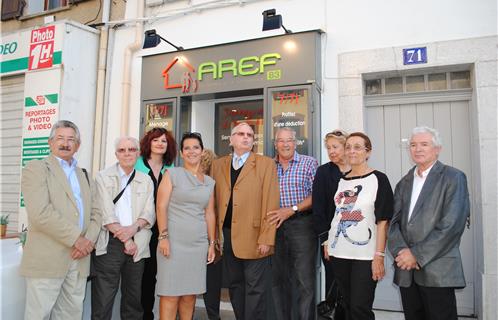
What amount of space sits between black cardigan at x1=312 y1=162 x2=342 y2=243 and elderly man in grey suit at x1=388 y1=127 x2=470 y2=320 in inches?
24.3

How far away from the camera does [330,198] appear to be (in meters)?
3.53

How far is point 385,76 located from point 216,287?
323cm

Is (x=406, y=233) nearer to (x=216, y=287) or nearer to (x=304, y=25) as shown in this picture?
(x=216, y=287)

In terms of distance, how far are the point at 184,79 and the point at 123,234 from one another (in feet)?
9.89

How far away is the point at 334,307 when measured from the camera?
3.41m

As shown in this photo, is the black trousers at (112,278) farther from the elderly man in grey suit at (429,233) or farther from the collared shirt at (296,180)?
the elderly man in grey suit at (429,233)

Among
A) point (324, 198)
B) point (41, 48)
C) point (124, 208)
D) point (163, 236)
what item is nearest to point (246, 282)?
point (163, 236)

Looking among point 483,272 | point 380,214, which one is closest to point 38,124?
point 380,214

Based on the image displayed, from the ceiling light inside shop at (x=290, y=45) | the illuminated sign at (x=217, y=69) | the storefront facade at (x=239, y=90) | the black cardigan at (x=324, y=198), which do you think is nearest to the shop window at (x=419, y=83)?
the storefront facade at (x=239, y=90)

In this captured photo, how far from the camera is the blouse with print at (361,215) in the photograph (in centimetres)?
305

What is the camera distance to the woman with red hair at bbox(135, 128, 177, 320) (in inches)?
143

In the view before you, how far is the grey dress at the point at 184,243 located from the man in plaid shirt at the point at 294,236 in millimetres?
796

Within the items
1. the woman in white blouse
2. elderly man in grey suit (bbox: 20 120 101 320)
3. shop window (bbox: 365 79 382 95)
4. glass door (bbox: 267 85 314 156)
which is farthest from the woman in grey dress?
shop window (bbox: 365 79 382 95)

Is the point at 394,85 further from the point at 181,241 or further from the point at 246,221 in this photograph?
the point at 181,241
